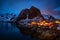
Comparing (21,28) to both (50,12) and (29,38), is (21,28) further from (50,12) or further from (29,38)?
(50,12)

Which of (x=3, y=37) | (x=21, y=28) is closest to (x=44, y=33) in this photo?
(x=21, y=28)

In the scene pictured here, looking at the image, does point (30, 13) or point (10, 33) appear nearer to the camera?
point (10, 33)

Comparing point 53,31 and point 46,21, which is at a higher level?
point 46,21

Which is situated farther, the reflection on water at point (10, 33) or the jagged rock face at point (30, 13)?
the jagged rock face at point (30, 13)

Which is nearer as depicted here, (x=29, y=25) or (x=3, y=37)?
(x=3, y=37)

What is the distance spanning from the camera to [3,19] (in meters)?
6.33

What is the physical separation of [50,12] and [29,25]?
1072 millimetres

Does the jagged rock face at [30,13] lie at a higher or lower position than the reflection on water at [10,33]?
higher

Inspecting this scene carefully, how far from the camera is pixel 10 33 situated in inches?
241

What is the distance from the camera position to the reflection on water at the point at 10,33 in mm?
5961

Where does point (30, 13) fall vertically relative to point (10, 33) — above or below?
above

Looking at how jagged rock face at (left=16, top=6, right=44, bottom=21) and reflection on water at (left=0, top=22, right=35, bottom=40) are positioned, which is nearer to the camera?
reflection on water at (left=0, top=22, right=35, bottom=40)

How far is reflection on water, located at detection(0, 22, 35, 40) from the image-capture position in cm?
596

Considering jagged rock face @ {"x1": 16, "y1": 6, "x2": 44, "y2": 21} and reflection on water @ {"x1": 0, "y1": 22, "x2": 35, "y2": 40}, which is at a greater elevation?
jagged rock face @ {"x1": 16, "y1": 6, "x2": 44, "y2": 21}
